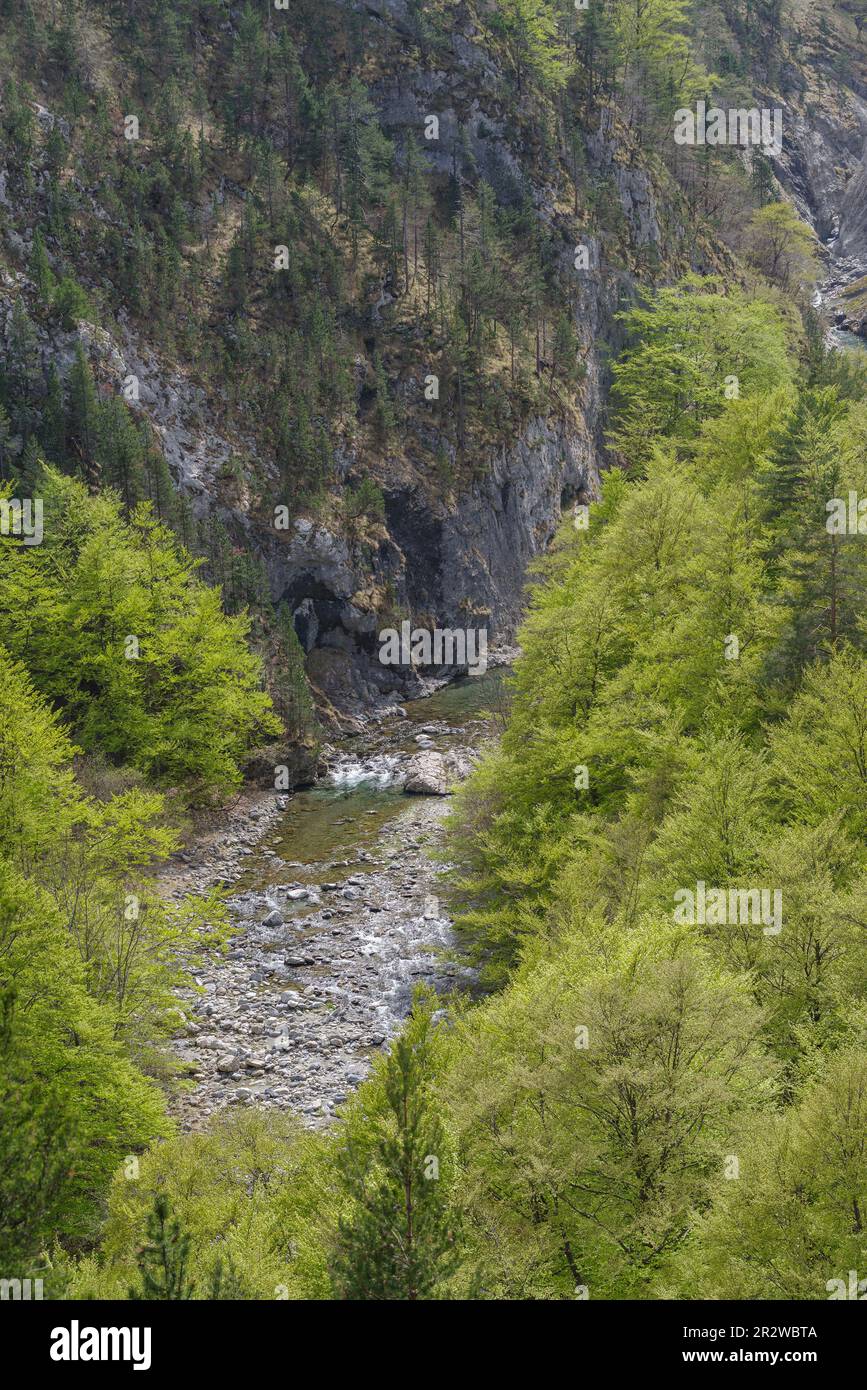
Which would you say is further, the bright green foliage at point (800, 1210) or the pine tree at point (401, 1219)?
the pine tree at point (401, 1219)

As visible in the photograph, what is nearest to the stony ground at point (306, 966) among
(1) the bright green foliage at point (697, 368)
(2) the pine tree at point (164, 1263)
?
(2) the pine tree at point (164, 1263)

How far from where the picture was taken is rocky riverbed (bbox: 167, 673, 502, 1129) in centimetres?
2270

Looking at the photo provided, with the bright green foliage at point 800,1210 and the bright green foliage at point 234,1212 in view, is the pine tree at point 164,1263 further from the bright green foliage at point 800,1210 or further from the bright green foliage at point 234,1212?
the bright green foliage at point 800,1210

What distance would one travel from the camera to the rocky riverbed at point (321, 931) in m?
22.7

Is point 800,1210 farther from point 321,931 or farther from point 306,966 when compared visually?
point 321,931

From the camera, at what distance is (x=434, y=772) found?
137 feet

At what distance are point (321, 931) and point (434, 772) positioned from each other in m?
13.6

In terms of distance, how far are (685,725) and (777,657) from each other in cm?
355

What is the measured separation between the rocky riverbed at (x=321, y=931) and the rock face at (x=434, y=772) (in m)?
0.08

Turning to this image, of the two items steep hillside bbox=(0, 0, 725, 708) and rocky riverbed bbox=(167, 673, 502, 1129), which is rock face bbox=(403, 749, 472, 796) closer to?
rocky riverbed bbox=(167, 673, 502, 1129)

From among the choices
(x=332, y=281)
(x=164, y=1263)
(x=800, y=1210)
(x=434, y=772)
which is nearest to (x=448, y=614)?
(x=434, y=772)

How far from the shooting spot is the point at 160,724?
117ft

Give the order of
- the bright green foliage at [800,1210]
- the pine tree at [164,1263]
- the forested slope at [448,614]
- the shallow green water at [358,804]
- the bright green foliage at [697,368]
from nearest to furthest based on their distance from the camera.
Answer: the pine tree at [164,1263]
the bright green foliage at [800,1210]
the forested slope at [448,614]
the shallow green water at [358,804]
the bright green foliage at [697,368]
